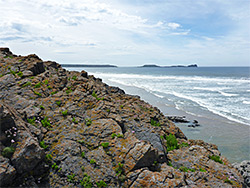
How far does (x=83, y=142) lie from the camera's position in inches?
365

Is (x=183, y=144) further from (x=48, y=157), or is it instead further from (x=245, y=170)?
(x=48, y=157)

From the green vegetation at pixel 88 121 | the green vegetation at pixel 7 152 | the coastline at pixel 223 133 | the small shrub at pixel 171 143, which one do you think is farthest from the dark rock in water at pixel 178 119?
the green vegetation at pixel 7 152

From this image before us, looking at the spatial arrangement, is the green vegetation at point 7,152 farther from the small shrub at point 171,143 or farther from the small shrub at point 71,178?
the small shrub at point 171,143

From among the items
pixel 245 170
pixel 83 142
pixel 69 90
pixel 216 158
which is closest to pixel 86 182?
pixel 83 142

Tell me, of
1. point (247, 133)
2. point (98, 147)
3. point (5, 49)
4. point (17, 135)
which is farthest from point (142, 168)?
point (247, 133)

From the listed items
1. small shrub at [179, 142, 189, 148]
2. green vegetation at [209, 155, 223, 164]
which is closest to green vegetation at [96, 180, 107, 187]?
small shrub at [179, 142, 189, 148]

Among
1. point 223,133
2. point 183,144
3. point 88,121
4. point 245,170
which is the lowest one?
point 245,170

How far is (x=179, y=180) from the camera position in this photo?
8.36 metres

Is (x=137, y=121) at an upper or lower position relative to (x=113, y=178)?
upper

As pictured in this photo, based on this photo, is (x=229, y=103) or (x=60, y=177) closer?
(x=60, y=177)

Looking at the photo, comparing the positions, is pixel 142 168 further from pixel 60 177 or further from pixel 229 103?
pixel 229 103

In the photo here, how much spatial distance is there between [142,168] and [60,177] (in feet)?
11.4

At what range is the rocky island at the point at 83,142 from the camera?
25.2 feet

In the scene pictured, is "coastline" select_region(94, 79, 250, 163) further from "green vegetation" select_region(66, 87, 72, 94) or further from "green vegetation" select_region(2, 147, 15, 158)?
"green vegetation" select_region(2, 147, 15, 158)
